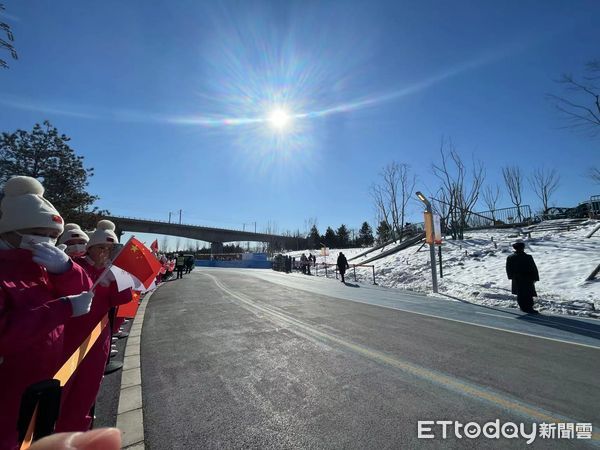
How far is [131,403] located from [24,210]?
101 inches

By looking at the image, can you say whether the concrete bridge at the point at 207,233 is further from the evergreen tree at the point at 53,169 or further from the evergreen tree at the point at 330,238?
the evergreen tree at the point at 53,169

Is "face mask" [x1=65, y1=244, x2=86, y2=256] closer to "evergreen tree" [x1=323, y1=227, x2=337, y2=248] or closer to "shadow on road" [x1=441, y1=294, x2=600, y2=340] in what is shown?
"shadow on road" [x1=441, y1=294, x2=600, y2=340]

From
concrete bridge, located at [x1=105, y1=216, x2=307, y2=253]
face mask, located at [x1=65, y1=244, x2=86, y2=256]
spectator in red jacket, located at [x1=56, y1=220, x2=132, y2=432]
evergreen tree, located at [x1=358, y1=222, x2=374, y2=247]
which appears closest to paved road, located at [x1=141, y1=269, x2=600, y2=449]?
spectator in red jacket, located at [x1=56, y1=220, x2=132, y2=432]

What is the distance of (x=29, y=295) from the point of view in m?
1.84

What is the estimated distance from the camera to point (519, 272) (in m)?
9.19

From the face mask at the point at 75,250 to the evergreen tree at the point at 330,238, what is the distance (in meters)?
77.4

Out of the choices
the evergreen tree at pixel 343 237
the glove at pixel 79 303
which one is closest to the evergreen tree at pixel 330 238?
the evergreen tree at pixel 343 237

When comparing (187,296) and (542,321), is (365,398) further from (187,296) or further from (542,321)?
(187,296)

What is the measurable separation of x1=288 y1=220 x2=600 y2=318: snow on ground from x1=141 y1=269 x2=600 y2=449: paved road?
3.47 meters

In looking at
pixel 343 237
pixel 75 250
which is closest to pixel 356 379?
pixel 75 250

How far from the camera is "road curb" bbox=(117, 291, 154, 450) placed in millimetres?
2828

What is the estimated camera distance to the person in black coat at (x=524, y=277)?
29.7 feet

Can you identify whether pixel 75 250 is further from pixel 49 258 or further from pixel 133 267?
pixel 49 258

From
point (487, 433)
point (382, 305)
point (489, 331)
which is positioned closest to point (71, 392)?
point (487, 433)
